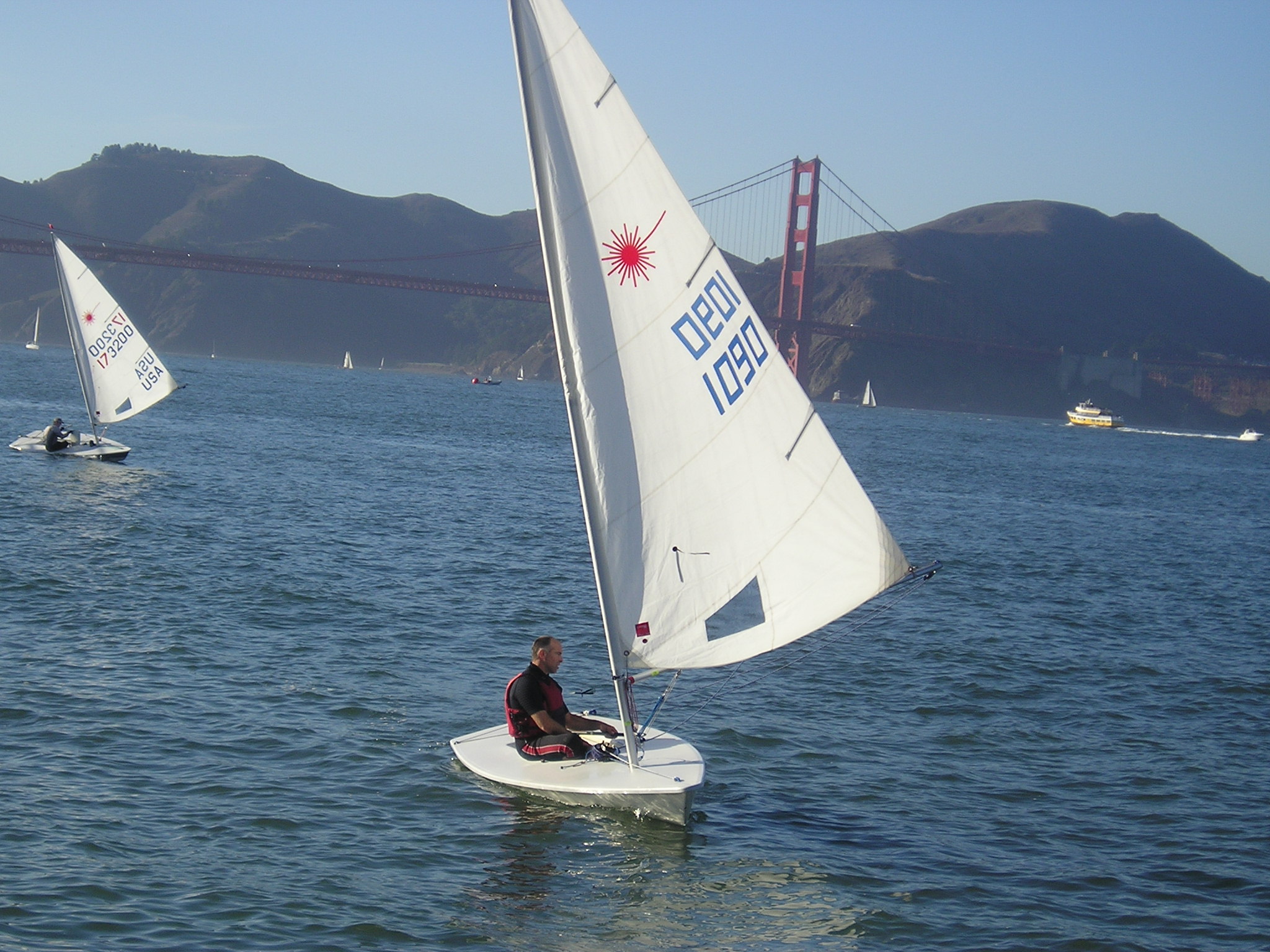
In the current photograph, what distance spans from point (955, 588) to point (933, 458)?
112 feet

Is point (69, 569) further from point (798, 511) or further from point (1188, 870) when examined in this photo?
point (1188, 870)

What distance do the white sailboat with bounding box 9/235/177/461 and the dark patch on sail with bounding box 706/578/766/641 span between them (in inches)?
1001

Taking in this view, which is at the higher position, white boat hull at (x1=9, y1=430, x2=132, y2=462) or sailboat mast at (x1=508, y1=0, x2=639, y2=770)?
sailboat mast at (x1=508, y1=0, x2=639, y2=770)

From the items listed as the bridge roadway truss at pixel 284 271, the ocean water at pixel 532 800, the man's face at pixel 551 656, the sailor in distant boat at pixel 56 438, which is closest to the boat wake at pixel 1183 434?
the bridge roadway truss at pixel 284 271

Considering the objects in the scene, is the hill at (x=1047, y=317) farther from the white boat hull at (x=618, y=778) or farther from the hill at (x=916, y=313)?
the white boat hull at (x=618, y=778)

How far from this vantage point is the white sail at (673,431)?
27.1 feet

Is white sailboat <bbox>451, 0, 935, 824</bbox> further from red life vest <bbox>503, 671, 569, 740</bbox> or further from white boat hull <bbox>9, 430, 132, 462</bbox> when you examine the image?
white boat hull <bbox>9, 430, 132, 462</bbox>

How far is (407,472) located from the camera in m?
35.2

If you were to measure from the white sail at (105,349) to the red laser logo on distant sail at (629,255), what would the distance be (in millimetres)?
25439

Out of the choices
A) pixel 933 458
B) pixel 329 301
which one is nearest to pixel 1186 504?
pixel 933 458

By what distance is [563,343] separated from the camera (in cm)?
826

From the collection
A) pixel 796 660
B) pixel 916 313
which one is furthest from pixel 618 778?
pixel 916 313

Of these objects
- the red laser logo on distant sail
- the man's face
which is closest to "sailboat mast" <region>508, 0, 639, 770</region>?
the red laser logo on distant sail

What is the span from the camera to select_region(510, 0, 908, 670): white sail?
27.1 feet
